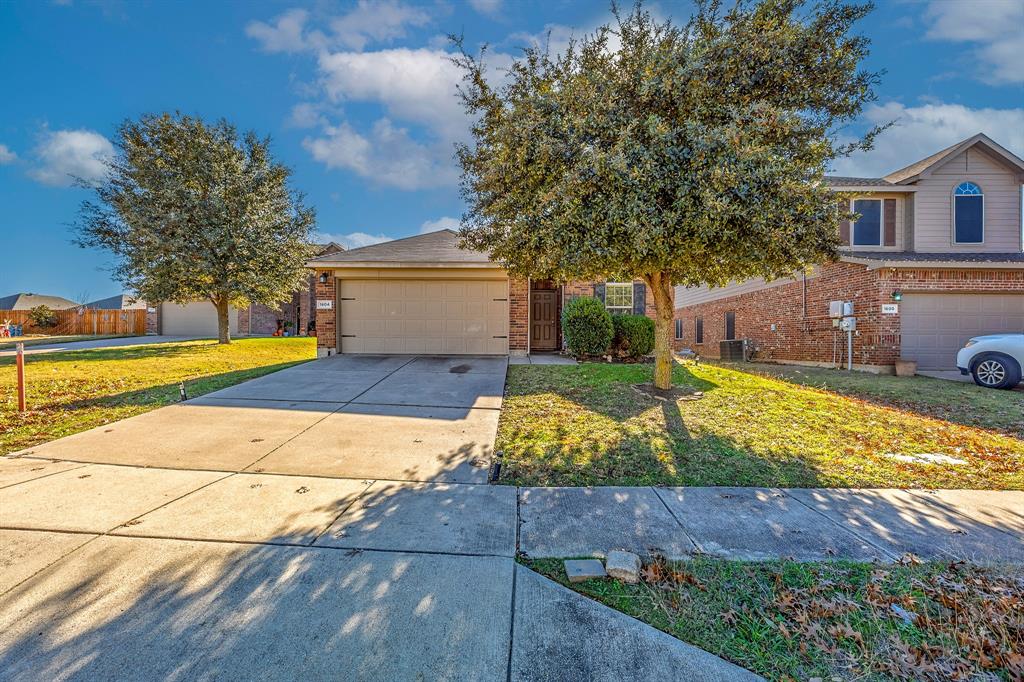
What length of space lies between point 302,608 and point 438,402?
472 cm

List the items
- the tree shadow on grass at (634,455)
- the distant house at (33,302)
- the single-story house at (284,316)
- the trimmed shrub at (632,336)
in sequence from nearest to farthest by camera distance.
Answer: the tree shadow on grass at (634,455) → the trimmed shrub at (632,336) → the single-story house at (284,316) → the distant house at (33,302)

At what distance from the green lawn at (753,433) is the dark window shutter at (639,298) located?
358 centimetres

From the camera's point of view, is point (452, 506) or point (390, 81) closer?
point (452, 506)

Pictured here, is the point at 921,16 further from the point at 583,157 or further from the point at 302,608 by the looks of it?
the point at 302,608

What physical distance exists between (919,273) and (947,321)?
150 centimetres

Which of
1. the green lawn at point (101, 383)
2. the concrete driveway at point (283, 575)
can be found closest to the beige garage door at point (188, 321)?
the green lawn at point (101, 383)

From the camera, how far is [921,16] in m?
8.36

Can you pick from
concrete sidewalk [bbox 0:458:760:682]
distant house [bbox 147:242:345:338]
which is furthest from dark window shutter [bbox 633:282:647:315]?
distant house [bbox 147:242:345:338]

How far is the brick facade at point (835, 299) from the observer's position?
11078mm

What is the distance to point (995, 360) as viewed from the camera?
8.98m

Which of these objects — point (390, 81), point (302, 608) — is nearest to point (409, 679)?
point (302, 608)

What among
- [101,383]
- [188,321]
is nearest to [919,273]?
[101,383]

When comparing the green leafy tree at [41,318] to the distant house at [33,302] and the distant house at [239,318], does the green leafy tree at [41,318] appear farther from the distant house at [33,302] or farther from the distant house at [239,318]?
the distant house at [33,302]

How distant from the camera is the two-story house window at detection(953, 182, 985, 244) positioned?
1239cm
